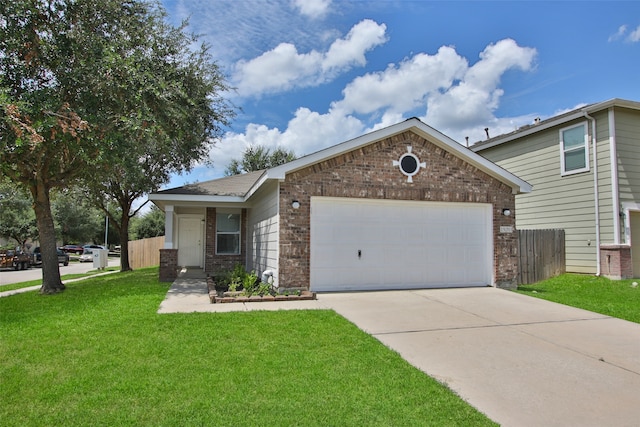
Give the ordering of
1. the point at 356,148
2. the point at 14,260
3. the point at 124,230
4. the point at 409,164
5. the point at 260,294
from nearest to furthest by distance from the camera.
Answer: the point at 260,294
the point at 356,148
the point at 409,164
the point at 124,230
the point at 14,260

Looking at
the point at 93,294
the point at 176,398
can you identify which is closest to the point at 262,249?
the point at 93,294

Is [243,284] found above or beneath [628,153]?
beneath

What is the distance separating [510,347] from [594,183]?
9082 mm

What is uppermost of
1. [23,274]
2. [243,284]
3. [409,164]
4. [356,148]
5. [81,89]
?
[81,89]

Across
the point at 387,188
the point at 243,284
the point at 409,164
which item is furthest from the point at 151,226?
the point at 409,164

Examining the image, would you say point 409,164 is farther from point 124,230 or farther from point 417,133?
point 124,230

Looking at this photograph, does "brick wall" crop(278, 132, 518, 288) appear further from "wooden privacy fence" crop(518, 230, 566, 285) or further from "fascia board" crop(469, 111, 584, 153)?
"fascia board" crop(469, 111, 584, 153)

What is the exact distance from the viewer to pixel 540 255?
39.8ft

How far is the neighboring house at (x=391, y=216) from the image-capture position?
9.02 meters

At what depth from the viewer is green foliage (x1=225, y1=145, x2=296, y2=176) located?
31.5 m

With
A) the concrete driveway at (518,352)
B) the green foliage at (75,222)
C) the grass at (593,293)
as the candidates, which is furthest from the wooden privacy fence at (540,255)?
the green foliage at (75,222)

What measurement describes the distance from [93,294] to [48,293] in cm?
155

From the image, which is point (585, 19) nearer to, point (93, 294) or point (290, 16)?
point (290, 16)

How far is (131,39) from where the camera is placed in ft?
34.1
